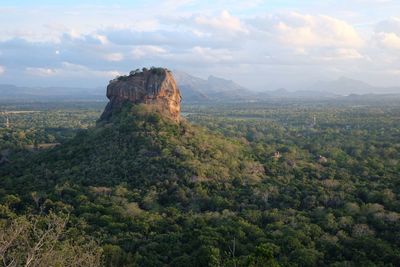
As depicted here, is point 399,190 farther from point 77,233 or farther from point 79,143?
point 79,143

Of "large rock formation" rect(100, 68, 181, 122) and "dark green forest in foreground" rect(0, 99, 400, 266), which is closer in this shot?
"dark green forest in foreground" rect(0, 99, 400, 266)

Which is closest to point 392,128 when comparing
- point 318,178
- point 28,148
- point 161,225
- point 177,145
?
point 318,178

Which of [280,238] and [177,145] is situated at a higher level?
[177,145]

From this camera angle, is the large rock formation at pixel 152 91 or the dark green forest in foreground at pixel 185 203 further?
the large rock formation at pixel 152 91

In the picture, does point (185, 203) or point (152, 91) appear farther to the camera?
point (152, 91)

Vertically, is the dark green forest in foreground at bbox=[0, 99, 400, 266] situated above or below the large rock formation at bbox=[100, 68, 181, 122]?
below
